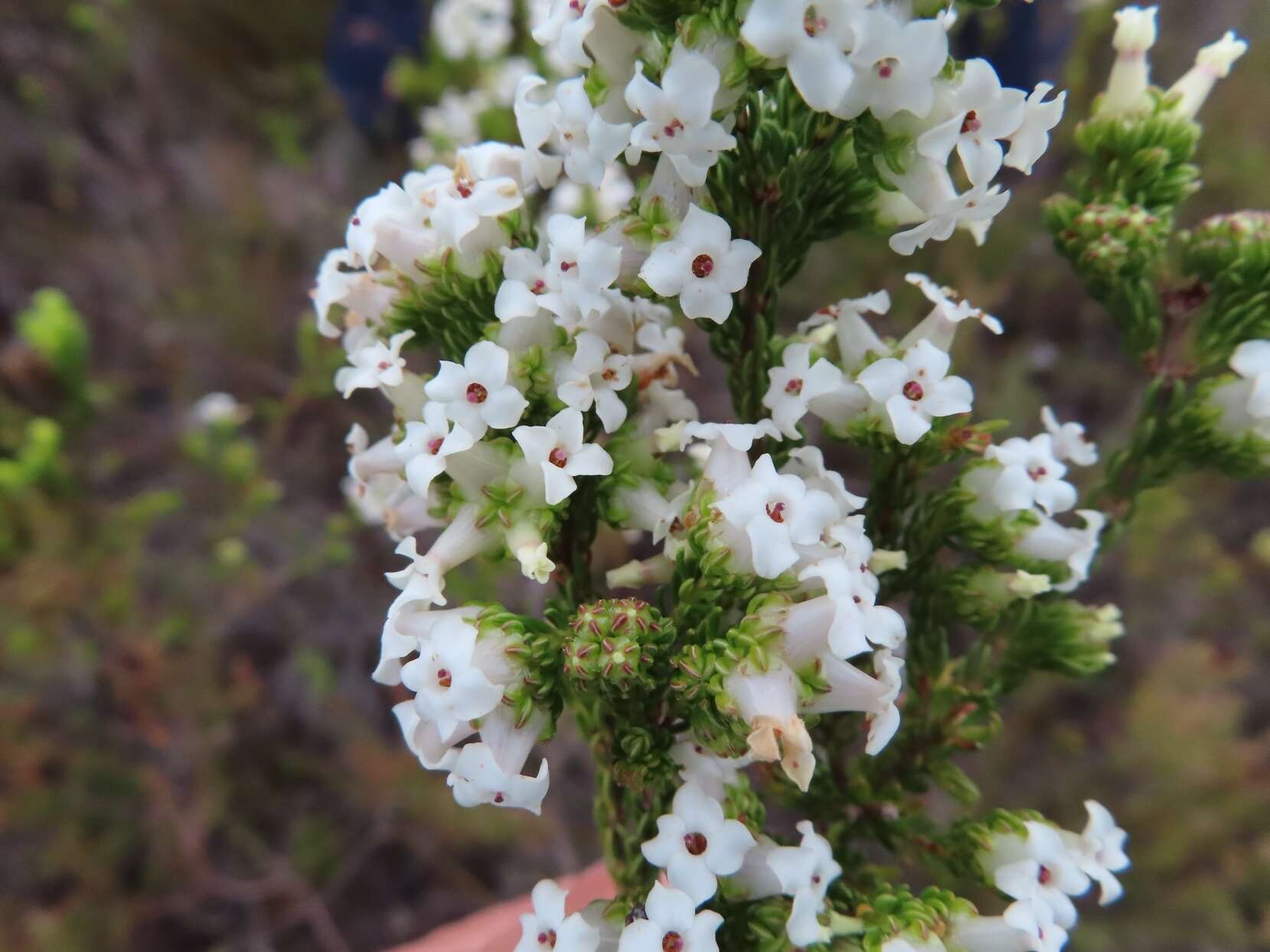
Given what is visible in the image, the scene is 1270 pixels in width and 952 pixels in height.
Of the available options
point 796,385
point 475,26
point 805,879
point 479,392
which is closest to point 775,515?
point 796,385

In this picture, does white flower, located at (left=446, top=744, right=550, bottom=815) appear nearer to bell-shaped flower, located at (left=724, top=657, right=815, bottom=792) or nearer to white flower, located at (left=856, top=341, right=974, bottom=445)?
bell-shaped flower, located at (left=724, top=657, right=815, bottom=792)

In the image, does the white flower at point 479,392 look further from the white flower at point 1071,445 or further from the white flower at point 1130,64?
the white flower at point 1130,64

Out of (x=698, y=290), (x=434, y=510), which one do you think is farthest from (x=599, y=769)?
(x=698, y=290)

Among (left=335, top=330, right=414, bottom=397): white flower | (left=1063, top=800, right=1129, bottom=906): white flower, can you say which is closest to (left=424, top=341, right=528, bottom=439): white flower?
(left=335, top=330, right=414, bottom=397): white flower

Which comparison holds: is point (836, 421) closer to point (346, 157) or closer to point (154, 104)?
point (346, 157)

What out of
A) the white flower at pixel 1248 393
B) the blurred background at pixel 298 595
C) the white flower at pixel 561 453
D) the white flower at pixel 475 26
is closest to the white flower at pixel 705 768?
the white flower at pixel 561 453

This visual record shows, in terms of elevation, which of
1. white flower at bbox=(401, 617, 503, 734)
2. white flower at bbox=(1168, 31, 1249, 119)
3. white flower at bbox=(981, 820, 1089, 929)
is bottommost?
white flower at bbox=(981, 820, 1089, 929)

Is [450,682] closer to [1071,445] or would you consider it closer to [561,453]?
[561,453]
